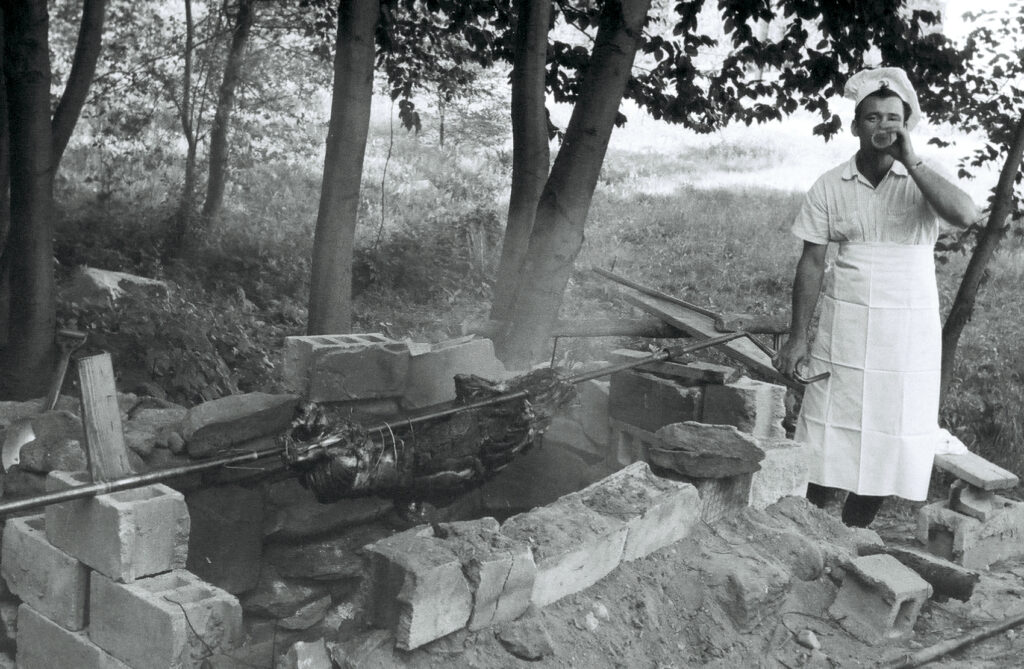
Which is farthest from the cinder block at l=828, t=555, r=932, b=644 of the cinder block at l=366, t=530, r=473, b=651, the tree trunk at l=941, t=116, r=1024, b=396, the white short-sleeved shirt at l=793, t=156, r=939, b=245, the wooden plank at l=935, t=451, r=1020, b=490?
the tree trunk at l=941, t=116, r=1024, b=396

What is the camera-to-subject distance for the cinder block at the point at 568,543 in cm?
338

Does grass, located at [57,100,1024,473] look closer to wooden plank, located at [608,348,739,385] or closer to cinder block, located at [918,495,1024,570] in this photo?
wooden plank, located at [608,348,739,385]

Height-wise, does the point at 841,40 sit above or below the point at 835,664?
above

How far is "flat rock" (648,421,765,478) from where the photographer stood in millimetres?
4234

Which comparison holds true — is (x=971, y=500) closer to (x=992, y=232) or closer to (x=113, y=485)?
(x=992, y=232)

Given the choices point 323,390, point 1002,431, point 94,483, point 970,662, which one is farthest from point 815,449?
point 1002,431

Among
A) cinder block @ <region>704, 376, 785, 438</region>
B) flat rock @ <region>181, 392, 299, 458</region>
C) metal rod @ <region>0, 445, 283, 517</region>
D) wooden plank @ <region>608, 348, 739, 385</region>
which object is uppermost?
wooden plank @ <region>608, 348, 739, 385</region>

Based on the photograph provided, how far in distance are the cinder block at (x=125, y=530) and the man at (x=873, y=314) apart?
283 cm

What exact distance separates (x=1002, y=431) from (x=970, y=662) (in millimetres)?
4510

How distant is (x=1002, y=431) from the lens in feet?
25.5

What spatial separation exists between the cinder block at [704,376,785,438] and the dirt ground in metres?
0.44

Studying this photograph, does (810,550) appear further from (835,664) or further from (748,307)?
(748,307)

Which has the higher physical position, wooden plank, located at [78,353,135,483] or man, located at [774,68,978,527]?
man, located at [774,68,978,527]

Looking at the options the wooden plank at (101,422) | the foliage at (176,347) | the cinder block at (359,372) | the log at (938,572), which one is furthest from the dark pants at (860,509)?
the foliage at (176,347)
